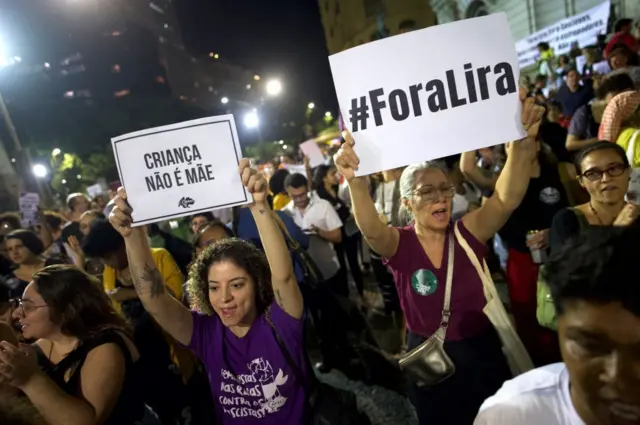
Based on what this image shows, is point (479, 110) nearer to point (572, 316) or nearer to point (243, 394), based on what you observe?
point (572, 316)

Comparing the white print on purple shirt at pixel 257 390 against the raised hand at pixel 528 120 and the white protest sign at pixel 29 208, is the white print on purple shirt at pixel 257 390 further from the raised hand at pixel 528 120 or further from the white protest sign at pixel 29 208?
the white protest sign at pixel 29 208

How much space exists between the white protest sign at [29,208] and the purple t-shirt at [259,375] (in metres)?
6.89

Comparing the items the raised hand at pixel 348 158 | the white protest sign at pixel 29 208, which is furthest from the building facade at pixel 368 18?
the raised hand at pixel 348 158

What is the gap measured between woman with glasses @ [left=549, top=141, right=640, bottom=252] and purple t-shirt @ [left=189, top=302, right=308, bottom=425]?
168 centimetres

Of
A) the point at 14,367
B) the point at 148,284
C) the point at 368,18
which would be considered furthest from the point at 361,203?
the point at 368,18

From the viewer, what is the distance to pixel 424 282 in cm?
263

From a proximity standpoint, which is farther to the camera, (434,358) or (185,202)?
(185,202)

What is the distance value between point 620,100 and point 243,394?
375 centimetres

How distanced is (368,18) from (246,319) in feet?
207

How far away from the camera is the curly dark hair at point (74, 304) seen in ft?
8.04

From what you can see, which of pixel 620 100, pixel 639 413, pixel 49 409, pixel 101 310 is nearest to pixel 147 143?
pixel 101 310

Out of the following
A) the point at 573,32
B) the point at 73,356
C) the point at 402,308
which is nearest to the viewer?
the point at 73,356

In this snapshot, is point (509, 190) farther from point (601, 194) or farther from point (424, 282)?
point (424, 282)

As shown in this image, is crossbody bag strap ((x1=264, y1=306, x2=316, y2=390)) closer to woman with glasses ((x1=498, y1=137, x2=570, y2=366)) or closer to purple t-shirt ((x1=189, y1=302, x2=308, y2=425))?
purple t-shirt ((x1=189, y1=302, x2=308, y2=425))
